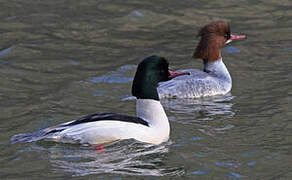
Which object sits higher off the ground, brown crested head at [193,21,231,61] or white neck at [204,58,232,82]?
brown crested head at [193,21,231,61]

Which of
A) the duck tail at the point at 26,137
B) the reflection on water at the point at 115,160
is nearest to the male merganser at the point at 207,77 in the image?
the reflection on water at the point at 115,160

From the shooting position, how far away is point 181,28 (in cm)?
1458

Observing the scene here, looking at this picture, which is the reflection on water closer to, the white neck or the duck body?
the duck body

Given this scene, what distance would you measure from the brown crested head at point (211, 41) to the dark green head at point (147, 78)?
3442 millimetres

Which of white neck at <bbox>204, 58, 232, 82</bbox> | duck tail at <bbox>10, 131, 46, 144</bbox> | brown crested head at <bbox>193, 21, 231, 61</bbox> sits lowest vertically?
duck tail at <bbox>10, 131, 46, 144</bbox>

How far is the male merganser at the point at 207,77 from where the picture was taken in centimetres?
1076

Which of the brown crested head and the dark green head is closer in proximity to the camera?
the dark green head

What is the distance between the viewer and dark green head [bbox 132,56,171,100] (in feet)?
26.6

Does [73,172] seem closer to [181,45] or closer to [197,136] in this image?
[197,136]

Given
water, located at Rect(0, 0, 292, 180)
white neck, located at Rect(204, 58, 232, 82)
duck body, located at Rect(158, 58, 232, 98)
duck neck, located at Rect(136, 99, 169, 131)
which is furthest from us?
white neck, located at Rect(204, 58, 232, 82)

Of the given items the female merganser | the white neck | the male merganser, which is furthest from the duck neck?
the white neck

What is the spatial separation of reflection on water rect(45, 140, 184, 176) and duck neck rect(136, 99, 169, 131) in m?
0.29

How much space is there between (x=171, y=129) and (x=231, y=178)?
191 centimetres

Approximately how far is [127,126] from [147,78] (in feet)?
2.71
